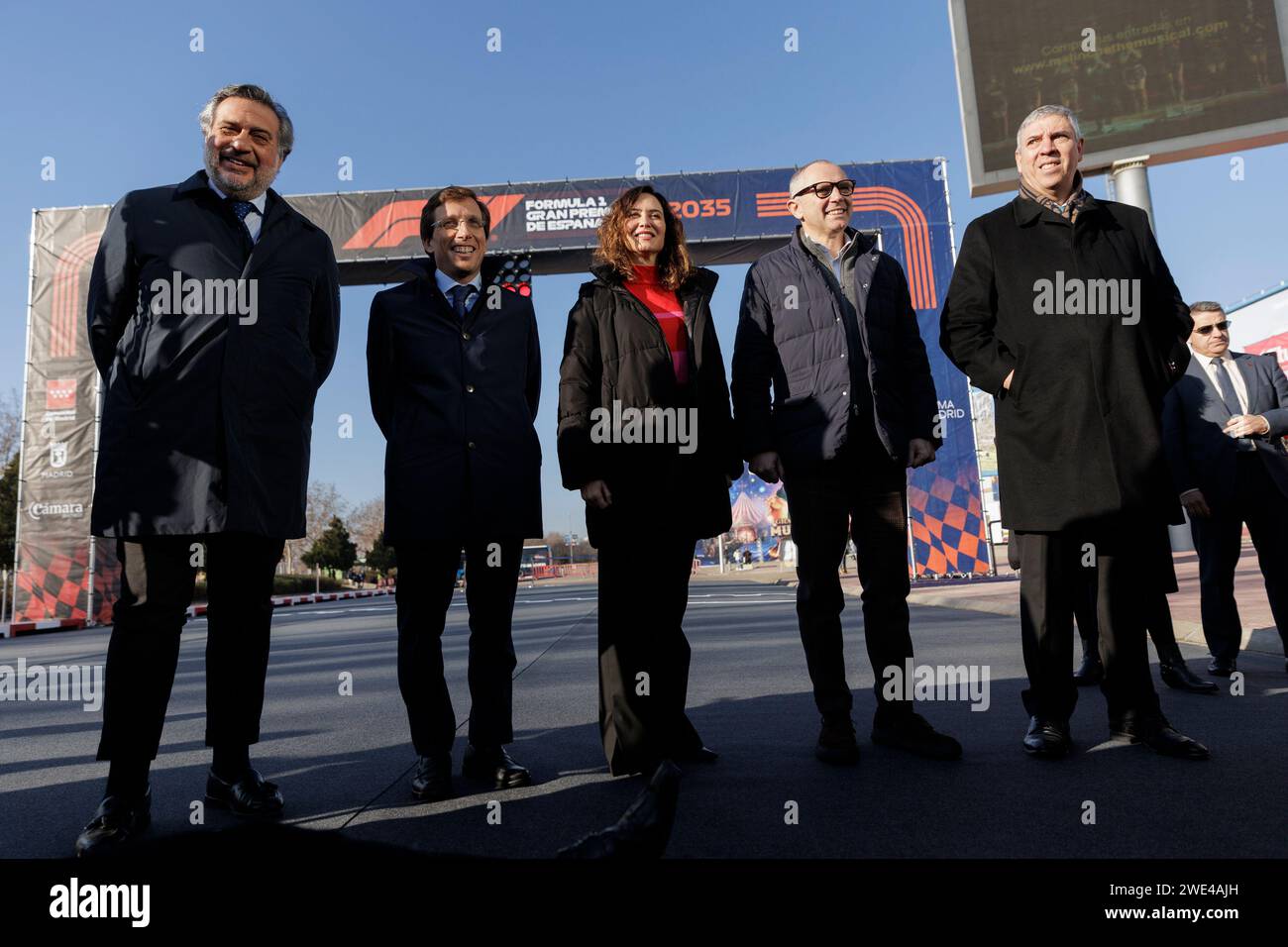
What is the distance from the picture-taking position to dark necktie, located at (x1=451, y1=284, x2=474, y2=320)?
276 centimetres

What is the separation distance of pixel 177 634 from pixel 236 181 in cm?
125

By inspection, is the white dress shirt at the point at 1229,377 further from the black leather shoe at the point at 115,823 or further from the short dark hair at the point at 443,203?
the black leather shoe at the point at 115,823

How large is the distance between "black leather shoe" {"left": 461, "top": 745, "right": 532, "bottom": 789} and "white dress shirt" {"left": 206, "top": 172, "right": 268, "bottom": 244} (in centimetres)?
161

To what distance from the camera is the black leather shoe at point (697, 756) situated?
2.67 metres

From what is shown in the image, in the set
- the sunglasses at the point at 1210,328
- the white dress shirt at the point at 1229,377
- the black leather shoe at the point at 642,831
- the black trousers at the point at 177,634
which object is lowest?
the black leather shoe at the point at 642,831

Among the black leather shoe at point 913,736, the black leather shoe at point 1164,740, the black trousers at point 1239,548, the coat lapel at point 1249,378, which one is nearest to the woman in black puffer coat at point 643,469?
the black leather shoe at point 913,736

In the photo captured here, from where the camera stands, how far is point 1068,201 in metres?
2.83

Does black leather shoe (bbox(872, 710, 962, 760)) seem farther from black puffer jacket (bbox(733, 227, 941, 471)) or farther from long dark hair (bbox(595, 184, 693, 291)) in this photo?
long dark hair (bbox(595, 184, 693, 291))

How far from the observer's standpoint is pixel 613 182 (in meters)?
20.0

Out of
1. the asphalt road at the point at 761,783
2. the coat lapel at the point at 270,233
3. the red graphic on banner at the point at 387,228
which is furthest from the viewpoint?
the red graphic on banner at the point at 387,228

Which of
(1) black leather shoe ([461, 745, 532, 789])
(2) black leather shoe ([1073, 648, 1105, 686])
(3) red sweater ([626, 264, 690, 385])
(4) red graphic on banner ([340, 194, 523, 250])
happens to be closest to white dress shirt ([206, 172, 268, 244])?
(3) red sweater ([626, 264, 690, 385])

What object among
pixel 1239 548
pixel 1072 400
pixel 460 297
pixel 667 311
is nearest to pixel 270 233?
pixel 460 297

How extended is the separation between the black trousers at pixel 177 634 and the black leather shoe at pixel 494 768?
618 mm
